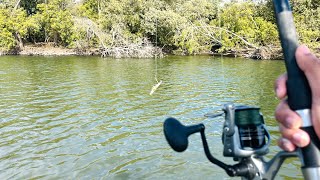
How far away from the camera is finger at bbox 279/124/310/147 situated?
1307mm

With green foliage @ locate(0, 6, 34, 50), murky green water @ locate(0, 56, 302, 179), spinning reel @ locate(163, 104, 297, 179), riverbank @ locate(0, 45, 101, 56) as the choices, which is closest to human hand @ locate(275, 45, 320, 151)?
spinning reel @ locate(163, 104, 297, 179)

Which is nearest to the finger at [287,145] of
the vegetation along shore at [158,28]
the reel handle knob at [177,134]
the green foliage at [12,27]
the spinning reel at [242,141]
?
the spinning reel at [242,141]

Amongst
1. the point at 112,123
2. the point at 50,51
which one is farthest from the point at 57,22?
the point at 112,123

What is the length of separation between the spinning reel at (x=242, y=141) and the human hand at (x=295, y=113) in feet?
1.41

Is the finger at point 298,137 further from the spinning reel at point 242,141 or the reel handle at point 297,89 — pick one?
the spinning reel at point 242,141

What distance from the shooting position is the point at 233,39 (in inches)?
1367

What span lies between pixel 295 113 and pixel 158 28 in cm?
3670

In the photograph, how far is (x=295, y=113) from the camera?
4.31ft

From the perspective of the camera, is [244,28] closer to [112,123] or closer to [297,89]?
[112,123]

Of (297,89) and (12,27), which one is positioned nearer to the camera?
(297,89)

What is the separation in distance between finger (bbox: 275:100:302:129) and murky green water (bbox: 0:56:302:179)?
4.53 meters

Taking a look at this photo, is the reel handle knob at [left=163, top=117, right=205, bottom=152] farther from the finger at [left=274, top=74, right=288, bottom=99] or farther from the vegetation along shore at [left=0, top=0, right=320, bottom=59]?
the vegetation along shore at [left=0, top=0, right=320, bottom=59]

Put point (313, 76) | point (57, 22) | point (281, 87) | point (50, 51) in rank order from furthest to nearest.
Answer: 1. point (57, 22)
2. point (50, 51)
3. point (281, 87)
4. point (313, 76)

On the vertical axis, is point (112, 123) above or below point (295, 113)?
below
